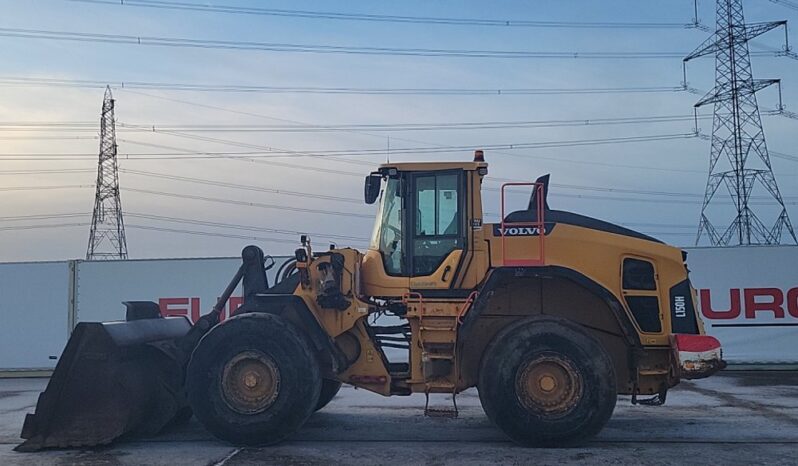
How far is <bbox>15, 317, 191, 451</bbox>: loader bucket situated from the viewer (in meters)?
8.35

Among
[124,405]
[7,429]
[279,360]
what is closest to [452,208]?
[279,360]

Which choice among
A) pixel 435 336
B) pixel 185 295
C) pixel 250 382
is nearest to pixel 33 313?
pixel 185 295

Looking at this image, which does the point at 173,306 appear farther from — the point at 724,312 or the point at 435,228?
the point at 724,312

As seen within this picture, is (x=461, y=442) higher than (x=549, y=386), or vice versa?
(x=549, y=386)

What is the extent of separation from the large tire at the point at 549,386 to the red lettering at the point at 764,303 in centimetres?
952

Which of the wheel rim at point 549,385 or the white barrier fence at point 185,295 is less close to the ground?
the white barrier fence at point 185,295

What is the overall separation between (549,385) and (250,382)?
3.12 m

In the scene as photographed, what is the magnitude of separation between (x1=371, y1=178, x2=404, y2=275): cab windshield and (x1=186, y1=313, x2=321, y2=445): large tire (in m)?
1.33

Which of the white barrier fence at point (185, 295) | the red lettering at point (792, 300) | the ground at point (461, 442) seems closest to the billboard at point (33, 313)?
the white barrier fence at point (185, 295)

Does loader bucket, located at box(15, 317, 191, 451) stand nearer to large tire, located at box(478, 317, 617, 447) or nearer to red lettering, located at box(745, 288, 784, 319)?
large tire, located at box(478, 317, 617, 447)

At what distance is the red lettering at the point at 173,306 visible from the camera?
1722 centimetres

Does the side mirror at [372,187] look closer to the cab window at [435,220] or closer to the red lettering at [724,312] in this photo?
the cab window at [435,220]

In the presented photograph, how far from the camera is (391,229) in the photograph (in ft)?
29.7

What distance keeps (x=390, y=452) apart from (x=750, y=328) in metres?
10.8
